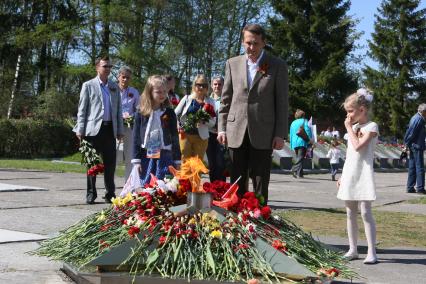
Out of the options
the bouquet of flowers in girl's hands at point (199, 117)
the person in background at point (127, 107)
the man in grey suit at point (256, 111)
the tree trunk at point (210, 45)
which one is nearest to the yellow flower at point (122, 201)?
the man in grey suit at point (256, 111)

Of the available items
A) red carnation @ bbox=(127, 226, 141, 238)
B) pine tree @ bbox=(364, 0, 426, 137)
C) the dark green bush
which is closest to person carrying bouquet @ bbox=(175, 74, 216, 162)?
red carnation @ bbox=(127, 226, 141, 238)

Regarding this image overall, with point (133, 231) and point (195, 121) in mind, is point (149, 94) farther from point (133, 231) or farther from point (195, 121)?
point (133, 231)

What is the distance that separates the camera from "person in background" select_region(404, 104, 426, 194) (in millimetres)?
16734

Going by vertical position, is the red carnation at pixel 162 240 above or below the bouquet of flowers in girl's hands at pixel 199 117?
below

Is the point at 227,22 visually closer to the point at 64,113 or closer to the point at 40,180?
the point at 64,113

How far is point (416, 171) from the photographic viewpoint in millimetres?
16953

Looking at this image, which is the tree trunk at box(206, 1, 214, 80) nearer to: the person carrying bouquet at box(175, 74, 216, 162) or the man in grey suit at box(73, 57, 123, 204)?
the man in grey suit at box(73, 57, 123, 204)

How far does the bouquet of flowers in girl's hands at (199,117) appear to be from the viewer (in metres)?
9.84

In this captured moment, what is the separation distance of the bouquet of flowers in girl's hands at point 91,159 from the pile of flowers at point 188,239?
12.3 feet

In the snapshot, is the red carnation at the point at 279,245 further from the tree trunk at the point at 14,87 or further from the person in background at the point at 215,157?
the tree trunk at the point at 14,87

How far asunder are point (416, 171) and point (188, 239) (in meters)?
12.7

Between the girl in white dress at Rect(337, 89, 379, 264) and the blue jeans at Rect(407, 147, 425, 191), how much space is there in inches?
410

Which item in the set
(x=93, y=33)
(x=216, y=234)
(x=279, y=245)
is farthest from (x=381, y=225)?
(x=93, y=33)

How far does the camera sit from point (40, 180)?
14.4 meters
